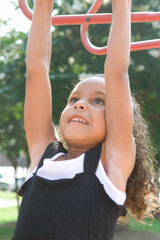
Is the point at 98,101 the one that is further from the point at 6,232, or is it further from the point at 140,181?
the point at 6,232

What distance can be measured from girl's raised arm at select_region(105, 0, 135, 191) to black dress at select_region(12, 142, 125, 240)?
0.26 ft

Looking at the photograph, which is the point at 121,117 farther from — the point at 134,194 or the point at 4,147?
the point at 4,147

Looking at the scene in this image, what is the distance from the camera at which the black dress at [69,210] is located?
4.88 ft

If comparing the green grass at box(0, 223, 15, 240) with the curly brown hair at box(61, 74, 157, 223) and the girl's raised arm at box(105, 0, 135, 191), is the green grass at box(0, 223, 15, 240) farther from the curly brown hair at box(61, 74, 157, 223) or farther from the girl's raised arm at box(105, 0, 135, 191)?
the girl's raised arm at box(105, 0, 135, 191)

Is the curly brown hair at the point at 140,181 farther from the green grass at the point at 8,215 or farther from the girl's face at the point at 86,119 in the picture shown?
the green grass at the point at 8,215

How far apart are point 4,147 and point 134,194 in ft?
25.2

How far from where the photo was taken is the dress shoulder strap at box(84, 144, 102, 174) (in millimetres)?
1581

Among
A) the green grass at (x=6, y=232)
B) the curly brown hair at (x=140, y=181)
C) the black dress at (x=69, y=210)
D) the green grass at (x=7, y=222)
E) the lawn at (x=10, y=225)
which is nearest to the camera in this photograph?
the black dress at (x=69, y=210)

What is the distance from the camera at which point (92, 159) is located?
162 cm

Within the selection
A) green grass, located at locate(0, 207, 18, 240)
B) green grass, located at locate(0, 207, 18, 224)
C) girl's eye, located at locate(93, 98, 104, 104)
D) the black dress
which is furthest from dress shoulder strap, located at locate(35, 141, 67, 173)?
green grass, located at locate(0, 207, 18, 224)

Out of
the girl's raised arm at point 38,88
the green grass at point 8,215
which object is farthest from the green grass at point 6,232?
the girl's raised arm at point 38,88

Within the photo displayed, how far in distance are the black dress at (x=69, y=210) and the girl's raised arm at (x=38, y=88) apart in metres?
0.25

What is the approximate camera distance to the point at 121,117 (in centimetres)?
162

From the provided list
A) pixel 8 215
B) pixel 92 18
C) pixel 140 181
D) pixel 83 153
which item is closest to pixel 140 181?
pixel 140 181
